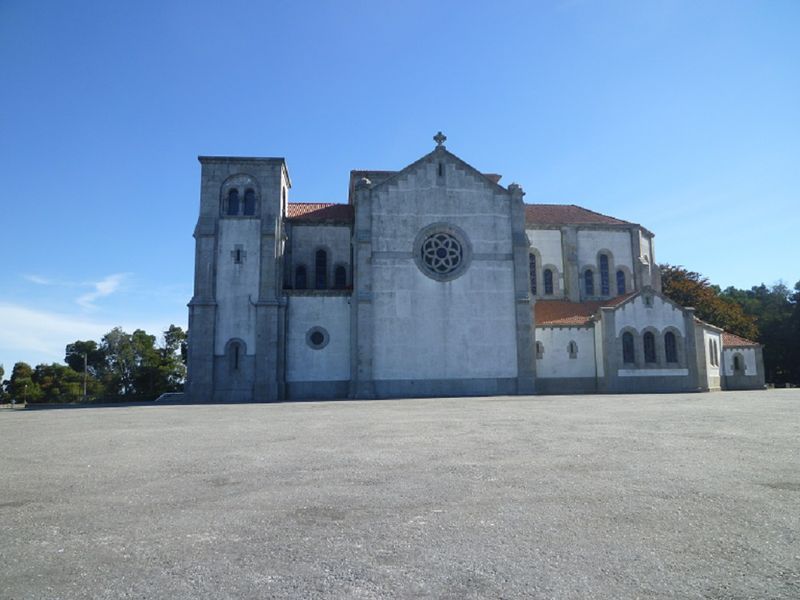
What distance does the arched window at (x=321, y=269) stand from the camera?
3703 centimetres

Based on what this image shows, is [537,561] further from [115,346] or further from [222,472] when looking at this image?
[115,346]

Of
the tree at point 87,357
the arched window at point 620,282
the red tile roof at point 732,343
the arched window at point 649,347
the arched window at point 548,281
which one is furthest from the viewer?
the tree at point 87,357

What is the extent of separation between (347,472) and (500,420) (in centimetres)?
853

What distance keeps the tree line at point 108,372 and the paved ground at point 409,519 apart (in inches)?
1990

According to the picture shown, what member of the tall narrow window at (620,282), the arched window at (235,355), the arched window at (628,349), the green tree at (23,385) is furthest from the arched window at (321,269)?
the green tree at (23,385)

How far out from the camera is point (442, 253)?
34.4 metres

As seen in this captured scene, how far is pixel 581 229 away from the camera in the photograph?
4131 centimetres

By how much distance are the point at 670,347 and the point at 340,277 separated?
22195 millimetres

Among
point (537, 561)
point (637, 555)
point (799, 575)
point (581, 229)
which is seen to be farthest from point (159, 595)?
point (581, 229)

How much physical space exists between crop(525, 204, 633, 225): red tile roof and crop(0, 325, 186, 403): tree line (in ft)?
131

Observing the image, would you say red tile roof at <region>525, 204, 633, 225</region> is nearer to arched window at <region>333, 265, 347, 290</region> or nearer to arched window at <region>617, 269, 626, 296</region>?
arched window at <region>617, 269, 626, 296</region>

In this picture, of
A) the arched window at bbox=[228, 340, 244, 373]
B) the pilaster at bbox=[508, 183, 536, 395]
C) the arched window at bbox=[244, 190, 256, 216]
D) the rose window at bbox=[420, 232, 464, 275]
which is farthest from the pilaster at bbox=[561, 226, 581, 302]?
the arched window at bbox=[228, 340, 244, 373]

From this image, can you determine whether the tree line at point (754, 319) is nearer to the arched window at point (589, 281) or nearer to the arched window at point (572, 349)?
the arched window at point (589, 281)

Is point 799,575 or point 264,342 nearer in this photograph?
point 799,575
